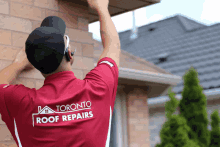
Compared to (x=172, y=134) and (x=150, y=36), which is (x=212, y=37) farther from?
(x=172, y=134)

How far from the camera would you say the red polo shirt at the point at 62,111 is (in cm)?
169

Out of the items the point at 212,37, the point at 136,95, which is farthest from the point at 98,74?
the point at 212,37

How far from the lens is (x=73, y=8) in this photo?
320 centimetres

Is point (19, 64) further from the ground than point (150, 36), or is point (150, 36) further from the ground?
point (150, 36)

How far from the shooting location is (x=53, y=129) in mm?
1690

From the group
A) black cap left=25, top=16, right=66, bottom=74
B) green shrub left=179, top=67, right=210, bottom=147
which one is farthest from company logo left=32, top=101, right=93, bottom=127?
green shrub left=179, top=67, right=210, bottom=147

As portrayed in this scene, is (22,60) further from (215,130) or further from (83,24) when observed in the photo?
(215,130)

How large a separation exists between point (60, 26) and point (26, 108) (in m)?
0.57

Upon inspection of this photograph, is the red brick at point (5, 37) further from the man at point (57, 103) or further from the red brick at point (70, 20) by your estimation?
the man at point (57, 103)

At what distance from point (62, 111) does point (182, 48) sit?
1195cm

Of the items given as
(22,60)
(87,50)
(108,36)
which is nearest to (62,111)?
(108,36)

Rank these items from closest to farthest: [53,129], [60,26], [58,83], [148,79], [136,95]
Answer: [53,129] → [58,83] → [60,26] → [148,79] → [136,95]

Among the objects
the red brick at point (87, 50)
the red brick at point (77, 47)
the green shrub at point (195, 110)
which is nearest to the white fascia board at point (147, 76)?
the green shrub at point (195, 110)

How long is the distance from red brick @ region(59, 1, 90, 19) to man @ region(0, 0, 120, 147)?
1.34 metres
